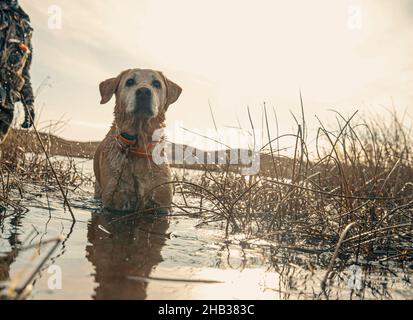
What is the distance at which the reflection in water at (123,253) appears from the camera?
5.47ft

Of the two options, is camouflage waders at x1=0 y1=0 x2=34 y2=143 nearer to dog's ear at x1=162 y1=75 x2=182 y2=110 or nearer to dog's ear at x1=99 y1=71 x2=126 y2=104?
dog's ear at x1=99 y1=71 x2=126 y2=104

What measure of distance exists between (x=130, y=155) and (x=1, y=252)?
2.86 metres

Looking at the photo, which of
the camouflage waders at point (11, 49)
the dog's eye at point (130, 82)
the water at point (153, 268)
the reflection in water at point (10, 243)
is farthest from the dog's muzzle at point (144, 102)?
the reflection in water at point (10, 243)

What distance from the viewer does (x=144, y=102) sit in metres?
4.88

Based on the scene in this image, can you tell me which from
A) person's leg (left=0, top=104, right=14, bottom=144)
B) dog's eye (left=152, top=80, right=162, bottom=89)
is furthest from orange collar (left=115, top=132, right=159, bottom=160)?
person's leg (left=0, top=104, right=14, bottom=144)

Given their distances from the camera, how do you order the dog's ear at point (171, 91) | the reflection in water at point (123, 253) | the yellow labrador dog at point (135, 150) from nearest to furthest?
1. the reflection in water at point (123, 253)
2. the yellow labrador dog at point (135, 150)
3. the dog's ear at point (171, 91)

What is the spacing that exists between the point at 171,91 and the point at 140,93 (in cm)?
82

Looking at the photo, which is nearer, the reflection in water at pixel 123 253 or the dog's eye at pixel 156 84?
the reflection in water at pixel 123 253

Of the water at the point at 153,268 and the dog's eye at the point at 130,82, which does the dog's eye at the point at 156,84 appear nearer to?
the dog's eye at the point at 130,82

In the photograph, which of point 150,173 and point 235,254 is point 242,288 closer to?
point 235,254

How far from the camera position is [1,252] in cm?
204

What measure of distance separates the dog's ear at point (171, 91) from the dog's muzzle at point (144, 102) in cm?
69

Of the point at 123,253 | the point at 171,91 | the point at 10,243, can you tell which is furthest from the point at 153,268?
the point at 171,91
